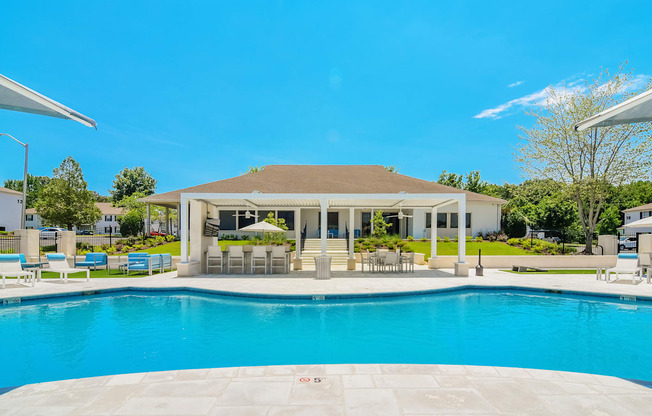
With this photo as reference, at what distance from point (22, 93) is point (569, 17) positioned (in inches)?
703

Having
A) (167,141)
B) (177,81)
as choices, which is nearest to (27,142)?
(177,81)

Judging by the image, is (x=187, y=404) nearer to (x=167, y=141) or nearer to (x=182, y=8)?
(x=182, y=8)

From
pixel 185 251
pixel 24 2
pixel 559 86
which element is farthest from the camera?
pixel 559 86

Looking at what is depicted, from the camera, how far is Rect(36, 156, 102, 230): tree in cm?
3067

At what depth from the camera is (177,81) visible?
19266mm

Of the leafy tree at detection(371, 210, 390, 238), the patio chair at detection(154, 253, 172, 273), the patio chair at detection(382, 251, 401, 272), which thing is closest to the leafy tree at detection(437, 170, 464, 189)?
the leafy tree at detection(371, 210, 390, 238)

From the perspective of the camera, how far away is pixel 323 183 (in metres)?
15.6

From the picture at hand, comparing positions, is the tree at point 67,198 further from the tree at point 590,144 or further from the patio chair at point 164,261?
the tree at point 590,144

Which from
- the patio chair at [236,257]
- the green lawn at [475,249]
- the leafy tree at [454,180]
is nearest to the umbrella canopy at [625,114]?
the patio chair at [236,257]

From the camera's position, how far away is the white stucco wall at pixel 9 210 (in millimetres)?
45125

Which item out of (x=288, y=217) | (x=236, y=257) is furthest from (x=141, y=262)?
(x=288, y=217)

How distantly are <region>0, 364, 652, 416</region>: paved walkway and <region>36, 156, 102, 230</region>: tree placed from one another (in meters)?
33.1

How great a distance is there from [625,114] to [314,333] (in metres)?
6.17

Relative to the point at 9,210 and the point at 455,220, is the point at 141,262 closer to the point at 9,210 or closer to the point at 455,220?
the point at 455,220
